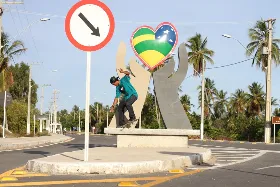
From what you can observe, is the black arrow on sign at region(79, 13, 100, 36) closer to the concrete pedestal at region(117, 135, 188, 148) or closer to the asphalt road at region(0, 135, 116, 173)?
the asphalt road at region(0, 135, 116, 173)

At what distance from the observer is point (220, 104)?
83188 millimetres

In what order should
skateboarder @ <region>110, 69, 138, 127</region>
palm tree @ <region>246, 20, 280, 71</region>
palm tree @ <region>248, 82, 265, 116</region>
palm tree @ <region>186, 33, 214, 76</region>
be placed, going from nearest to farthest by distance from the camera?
skateboarder @ <region>110, 69, 138, 127</region>
palm tree @ <region>246, 20, 280, 71</region>
palm tree @ <region>186, 33, 214, 76</region>
palm tree @ <region>248, 82, 265, 116</region>

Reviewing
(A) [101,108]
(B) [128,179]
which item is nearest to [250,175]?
(B) [128,179]

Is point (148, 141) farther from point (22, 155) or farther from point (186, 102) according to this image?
point (186, 102)

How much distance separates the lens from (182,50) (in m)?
16.6

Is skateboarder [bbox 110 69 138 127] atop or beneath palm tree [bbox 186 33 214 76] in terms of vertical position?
beneath

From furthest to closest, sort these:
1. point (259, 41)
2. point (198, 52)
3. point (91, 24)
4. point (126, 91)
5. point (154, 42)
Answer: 1. point (198, 52)
2. point (259, 41)
3. point (154, 42)
4. point (126, 91)
5. point (91, 24)

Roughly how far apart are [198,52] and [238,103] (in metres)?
23.5

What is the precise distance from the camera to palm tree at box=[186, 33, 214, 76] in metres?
56.6

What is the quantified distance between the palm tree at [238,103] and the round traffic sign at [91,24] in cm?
6803

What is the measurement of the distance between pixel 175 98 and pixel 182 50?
5.66 feet

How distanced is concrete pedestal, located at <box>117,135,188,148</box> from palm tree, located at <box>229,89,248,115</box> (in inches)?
2416

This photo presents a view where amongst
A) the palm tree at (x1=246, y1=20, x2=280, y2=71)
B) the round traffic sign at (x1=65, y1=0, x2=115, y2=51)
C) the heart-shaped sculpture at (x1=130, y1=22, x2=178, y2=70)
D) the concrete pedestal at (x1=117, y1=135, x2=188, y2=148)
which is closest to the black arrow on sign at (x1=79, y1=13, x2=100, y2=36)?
the round traffic sign at (x1=65, y1=0, x2=115, y2=51)

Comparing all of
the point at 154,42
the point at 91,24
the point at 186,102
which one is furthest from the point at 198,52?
the point at 91,24
